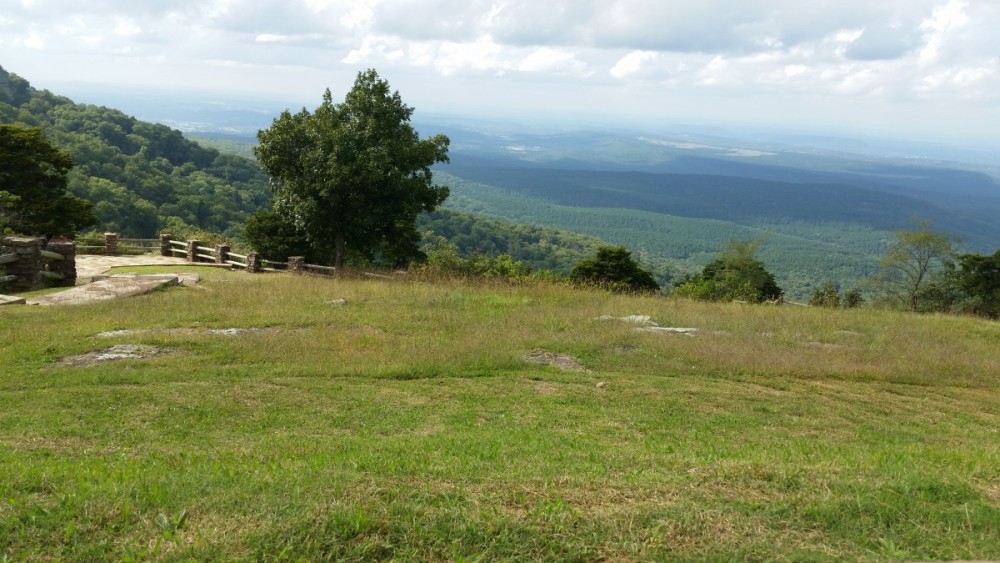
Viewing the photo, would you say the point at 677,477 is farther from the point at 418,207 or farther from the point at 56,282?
the point at 418,207

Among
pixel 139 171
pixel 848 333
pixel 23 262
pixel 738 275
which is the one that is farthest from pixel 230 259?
pixel 139 171

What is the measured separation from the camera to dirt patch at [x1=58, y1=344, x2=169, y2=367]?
10.6 m

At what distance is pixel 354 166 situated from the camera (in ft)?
83.4

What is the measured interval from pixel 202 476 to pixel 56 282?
17503 millimetres

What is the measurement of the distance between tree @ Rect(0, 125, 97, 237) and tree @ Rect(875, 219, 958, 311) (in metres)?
47.0

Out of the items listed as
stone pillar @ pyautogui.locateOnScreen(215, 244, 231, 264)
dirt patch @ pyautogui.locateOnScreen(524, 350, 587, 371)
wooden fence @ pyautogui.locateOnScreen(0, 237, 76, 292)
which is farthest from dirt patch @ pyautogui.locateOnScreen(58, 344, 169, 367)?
stone pillar @ pyautogui.locateOnScreen(215, 244, 231, 264)

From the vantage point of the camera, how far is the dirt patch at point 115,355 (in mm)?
10641

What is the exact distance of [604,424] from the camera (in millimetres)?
8383

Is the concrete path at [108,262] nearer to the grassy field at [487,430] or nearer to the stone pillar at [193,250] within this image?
the stone pillar at [193,250]

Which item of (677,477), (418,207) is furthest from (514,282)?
(677,477)

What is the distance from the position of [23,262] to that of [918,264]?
5018 centimetres

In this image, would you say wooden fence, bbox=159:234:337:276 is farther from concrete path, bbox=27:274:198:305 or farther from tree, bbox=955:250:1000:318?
tree, bbox=955:250:1000:318

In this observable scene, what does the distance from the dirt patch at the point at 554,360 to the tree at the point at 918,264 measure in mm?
38905

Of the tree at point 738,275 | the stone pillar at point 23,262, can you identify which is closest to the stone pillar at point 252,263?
the stone pillar at point 23,262
